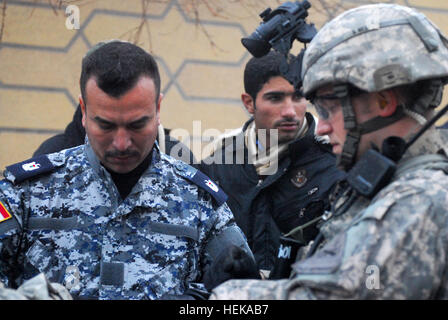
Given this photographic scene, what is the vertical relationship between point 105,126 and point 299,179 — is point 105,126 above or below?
above

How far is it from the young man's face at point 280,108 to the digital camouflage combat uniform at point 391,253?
1820mm

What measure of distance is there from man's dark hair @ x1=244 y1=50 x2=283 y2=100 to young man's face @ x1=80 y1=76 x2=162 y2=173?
4.37 feet

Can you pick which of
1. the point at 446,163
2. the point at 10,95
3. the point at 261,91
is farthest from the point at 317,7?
the point at 446,163

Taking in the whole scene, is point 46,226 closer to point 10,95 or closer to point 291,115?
point 291,115

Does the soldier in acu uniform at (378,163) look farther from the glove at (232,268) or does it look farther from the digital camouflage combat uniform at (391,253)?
the glove at (232,268)

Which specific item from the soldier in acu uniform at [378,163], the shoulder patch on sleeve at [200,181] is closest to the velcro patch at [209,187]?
the shoulder patch on sleeve at [200,181]

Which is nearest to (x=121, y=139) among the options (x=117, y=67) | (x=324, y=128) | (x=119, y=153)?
(x=119, y=153)

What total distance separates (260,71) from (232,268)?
180 cm

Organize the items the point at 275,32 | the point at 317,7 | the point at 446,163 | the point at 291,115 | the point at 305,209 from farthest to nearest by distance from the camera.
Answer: the point at 317,7
the point at 291,115
the point at 305,209
the point at 275,32
the point at 446,163

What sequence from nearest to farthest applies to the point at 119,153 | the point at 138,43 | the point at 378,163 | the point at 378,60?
1. the point at 378,163
2. the point at 378,60
3. the point at 119,153
4. the point at 138,43

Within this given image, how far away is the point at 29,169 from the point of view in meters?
2.63

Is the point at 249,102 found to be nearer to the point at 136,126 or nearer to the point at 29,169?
the point at 136,126
